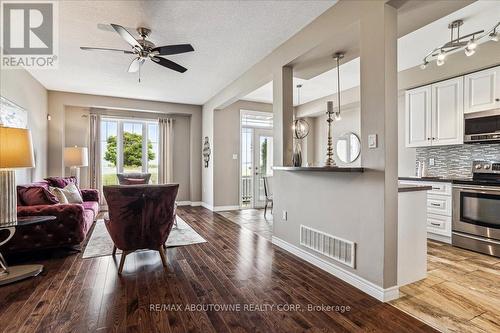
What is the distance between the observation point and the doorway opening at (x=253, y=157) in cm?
685

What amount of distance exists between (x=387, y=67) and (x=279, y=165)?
1818 mm

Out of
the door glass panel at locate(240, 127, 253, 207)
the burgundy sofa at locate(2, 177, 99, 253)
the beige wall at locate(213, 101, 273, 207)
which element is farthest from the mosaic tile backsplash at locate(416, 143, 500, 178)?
the burgundy sofa at locate(2, 177, 99, 253)

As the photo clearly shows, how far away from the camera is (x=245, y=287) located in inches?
95.3

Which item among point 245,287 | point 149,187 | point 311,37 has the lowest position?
point 245,287

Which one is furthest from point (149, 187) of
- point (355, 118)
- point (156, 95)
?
point (355, 118)

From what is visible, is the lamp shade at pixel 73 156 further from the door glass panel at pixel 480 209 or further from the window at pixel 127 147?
the door glass panel at pixel 480 209

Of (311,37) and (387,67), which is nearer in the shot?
(387,67)

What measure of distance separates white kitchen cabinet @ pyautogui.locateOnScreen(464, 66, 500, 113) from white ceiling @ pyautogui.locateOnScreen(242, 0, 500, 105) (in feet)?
0.94

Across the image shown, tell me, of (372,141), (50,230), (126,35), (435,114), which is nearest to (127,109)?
(50,230)

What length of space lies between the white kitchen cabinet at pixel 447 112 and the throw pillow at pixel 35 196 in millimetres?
5769

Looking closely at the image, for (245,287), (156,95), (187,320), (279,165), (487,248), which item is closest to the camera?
(187,320)

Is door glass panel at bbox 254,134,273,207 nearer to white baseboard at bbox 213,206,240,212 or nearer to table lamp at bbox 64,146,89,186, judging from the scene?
white baseboard at bbox 213,206,240,212

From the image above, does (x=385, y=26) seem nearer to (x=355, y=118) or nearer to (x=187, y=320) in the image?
(x=187, y=320)

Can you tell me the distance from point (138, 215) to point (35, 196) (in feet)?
5.69
